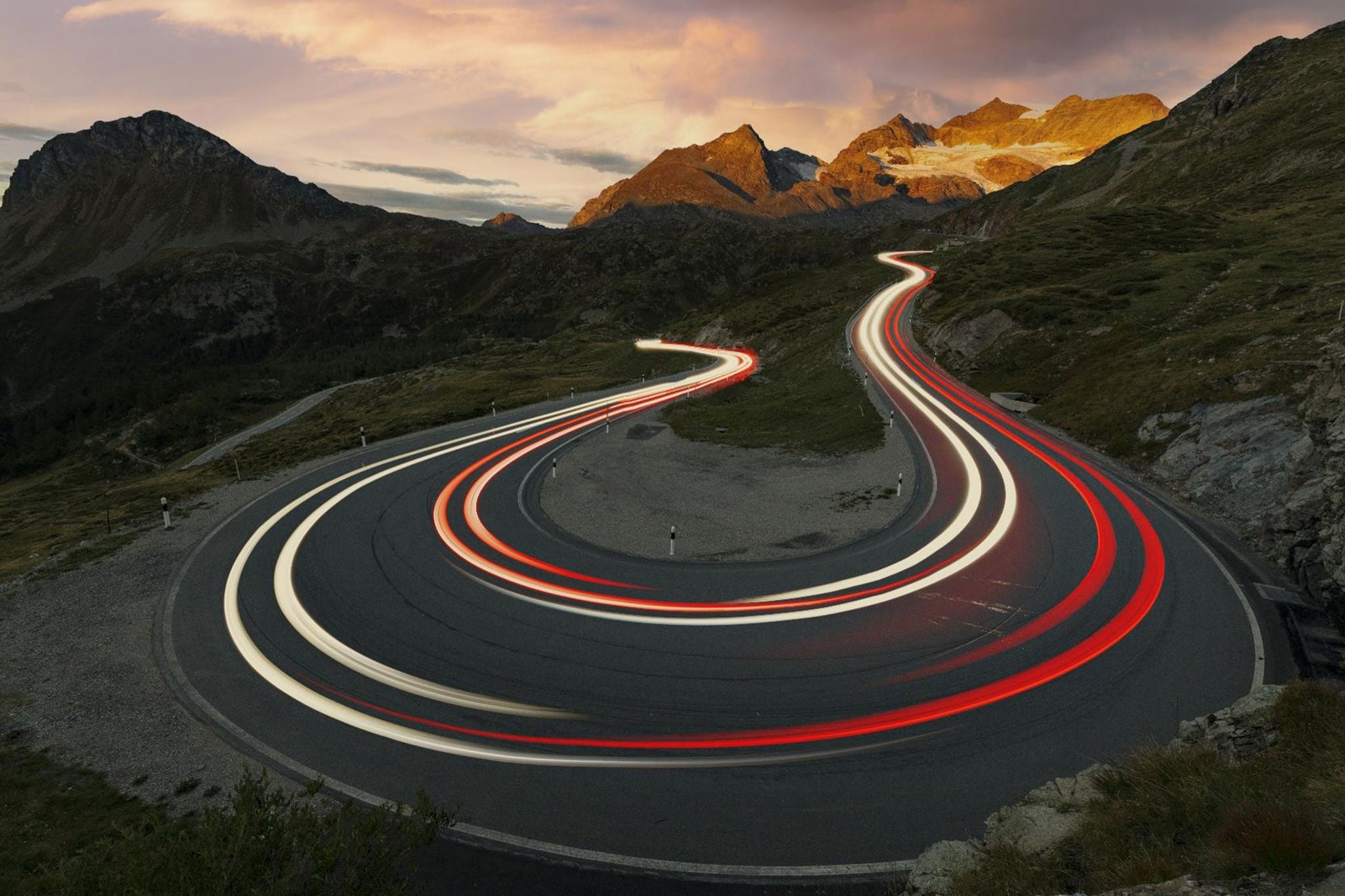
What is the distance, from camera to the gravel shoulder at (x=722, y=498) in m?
21.7

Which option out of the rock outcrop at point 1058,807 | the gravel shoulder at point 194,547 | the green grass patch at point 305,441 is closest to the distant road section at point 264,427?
the green grass patch at point 305,441

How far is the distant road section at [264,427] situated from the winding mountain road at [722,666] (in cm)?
5886

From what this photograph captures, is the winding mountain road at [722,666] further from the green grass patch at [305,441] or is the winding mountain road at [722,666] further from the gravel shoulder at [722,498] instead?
the green grass patch at [305,441]

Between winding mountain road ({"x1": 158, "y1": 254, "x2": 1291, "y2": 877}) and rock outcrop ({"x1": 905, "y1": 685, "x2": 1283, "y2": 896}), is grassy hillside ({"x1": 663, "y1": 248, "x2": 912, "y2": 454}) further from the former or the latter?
rock outcrop ({"x1": 905, "y1": 685, "x2": 1283, "y2": 896})

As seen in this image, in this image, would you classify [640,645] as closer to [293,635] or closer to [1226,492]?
[293,635]

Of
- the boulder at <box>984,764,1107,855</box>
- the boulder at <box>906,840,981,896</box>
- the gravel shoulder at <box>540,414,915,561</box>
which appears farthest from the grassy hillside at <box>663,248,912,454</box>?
the boulder at <box>906,840,981,896</box>

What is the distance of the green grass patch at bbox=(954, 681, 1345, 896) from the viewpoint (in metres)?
5.50

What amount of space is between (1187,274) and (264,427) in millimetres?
119421

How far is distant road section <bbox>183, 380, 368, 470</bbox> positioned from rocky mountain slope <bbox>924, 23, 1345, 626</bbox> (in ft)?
254

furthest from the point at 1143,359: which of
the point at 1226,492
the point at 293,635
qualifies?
the point at 293,635

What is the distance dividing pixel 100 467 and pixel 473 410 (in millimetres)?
95235

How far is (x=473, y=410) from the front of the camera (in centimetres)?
4825

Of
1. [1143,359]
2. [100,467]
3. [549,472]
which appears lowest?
[100,467]

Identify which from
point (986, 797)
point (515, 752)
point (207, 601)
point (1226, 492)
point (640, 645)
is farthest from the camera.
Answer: point (1226, 492)
